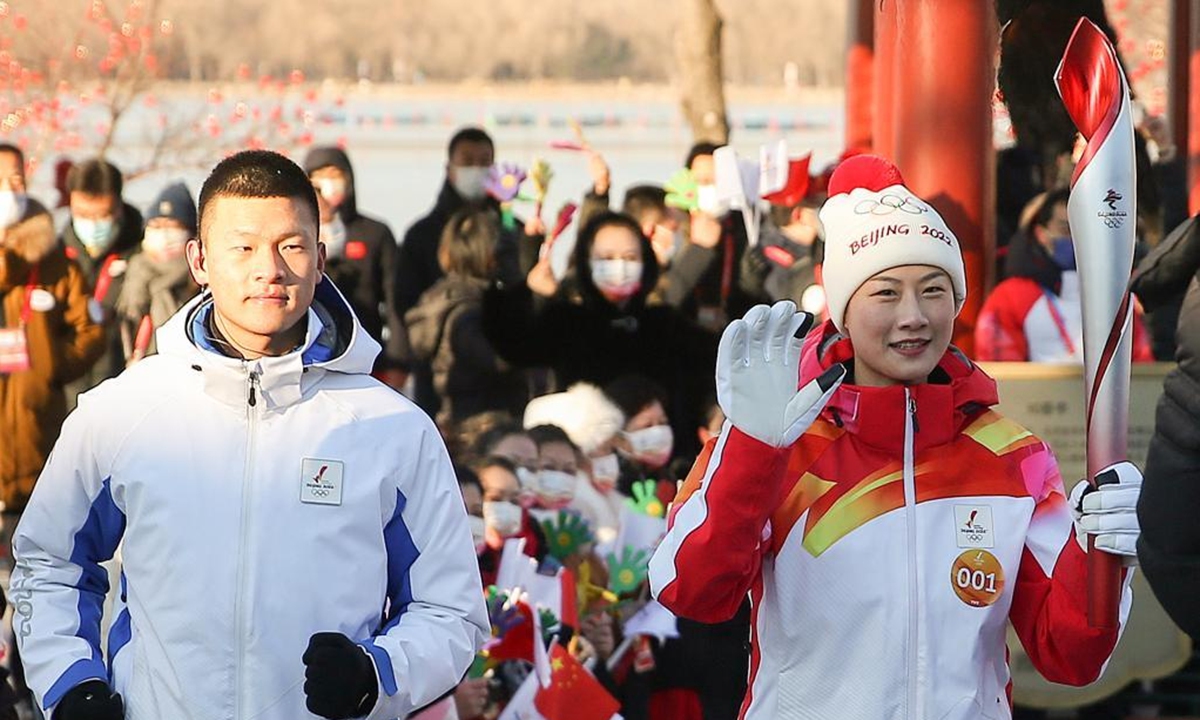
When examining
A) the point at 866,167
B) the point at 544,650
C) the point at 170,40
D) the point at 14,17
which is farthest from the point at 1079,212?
the point at 170,40

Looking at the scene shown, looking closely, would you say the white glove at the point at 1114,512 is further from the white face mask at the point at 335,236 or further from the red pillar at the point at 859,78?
the red pillar at the point at 859,78

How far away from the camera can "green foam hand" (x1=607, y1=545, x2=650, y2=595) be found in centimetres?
511

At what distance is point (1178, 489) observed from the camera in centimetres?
260

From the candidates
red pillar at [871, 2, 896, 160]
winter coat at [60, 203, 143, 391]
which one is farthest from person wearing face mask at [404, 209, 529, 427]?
red pillar at [871, 2, 896, 160]

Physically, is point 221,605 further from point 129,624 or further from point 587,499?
point 587,499

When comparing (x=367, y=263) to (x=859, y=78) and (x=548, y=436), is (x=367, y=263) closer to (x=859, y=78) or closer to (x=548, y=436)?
(x=548, y=436)

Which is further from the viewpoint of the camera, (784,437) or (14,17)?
(14,17)

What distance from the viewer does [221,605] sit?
293 cm

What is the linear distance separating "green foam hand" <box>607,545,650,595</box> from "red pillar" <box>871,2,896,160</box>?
1121 millimetres

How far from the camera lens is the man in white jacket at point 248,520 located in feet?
9.62

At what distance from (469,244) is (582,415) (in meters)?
1.05

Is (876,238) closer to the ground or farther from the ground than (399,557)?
farther from the ground

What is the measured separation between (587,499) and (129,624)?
8.37ft

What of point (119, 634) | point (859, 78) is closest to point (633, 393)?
point (859, 78)
